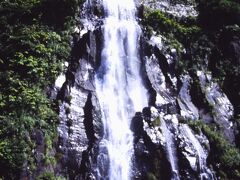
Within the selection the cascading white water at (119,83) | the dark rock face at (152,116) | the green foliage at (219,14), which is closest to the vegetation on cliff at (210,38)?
the green foliage at (219,14)

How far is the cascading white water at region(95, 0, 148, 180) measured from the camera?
16453mm

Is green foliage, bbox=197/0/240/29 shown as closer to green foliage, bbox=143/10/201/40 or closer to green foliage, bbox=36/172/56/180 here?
green foliage, bbox=143/10/201/40

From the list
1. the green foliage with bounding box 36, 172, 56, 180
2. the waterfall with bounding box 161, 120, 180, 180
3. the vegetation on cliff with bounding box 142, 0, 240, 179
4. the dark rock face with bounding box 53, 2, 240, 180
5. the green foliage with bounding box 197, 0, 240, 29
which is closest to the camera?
the green foliage with bounding box 36, 172, 56, 180

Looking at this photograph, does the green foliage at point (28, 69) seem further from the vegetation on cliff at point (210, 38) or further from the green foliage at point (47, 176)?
the vegetation on cliff at point (210, 38)

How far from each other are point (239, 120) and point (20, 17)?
454 inches

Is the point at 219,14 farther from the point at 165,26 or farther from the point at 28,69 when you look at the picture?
the point at 28,69

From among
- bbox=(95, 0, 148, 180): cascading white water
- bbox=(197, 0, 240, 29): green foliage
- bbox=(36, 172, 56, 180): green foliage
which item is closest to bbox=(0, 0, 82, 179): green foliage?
bbox=(36, 172, 56, 180): green foliage

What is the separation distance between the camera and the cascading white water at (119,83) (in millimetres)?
16453

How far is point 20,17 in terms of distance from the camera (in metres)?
20.1

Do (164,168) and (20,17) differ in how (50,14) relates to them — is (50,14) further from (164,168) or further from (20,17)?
(164,168)

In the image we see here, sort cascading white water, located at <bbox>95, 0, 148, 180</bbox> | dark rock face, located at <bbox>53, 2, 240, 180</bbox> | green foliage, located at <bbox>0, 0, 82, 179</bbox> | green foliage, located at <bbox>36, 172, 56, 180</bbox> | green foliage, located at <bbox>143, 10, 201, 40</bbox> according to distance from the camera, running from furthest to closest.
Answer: green foliage, located at <bbox>143, 10, 201, 40</bbox>, cascading white water, located at <bbox>95, 0, 148, 180</bbox>, dark rock face, located at <bbox>53, 2, 240, 180</bbox>, green foliage, located at <bbox>0, 0, 82, 179</bbox>, green foliage, located at <bbox>36, 172, 56, 180</bbox>

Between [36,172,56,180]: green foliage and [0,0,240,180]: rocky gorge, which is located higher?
[0,0,240,180]: rocky gorge

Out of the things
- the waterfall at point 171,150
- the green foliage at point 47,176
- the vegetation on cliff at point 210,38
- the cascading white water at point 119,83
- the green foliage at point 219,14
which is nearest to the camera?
the green foliage at point 47,176

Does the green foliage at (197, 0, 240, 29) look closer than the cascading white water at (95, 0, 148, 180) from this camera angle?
No
